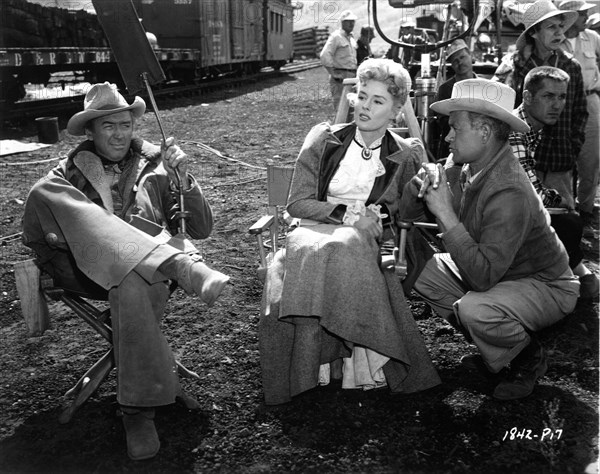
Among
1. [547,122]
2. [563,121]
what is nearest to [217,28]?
[563,121]

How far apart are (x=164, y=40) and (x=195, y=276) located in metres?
18.4

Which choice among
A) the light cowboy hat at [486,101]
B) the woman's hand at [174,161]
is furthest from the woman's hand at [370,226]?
the woman's hand at [174,161]

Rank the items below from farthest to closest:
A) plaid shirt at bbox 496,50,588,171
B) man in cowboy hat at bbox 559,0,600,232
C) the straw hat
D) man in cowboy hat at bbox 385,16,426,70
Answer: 1. man in cowboy hat at bbox 385,16,426,70
2. the straw hat
3. man in cowboy hat at bbox 559,0,600,232
4. plaid shirt at bbox 496,50,588,171

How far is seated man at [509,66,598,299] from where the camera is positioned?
13.6ft

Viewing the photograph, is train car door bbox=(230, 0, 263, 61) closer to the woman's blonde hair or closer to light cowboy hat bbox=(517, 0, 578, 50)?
light cowboy hat bbox=(517, 0, 578, 50)

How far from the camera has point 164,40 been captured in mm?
20188

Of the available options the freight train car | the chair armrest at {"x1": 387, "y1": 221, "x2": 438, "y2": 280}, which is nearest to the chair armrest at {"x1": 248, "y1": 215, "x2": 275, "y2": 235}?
the chair armrest at {"x1": 387, "y1": 221, "x2": 438, "y2": 280}

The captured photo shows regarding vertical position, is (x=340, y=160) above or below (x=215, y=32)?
below

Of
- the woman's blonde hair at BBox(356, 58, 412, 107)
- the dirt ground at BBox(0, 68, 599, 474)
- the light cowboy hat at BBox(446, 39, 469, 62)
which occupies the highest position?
the light cowboy hat at BBox(446, 39, 469, 62)

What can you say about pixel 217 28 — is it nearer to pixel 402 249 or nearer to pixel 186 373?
pixel 186 373

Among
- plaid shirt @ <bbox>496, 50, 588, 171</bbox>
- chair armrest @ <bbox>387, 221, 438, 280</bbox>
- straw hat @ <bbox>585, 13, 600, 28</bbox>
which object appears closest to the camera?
chair armrest @ <bbox>387, 221, 438, 280</bbox>

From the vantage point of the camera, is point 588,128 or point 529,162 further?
point 588,128

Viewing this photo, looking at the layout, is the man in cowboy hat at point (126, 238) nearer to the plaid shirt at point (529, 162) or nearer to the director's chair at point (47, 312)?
the director's chair at point (47, 312)

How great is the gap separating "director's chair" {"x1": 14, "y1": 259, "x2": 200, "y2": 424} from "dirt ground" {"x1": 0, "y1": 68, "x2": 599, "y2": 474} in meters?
0.09
